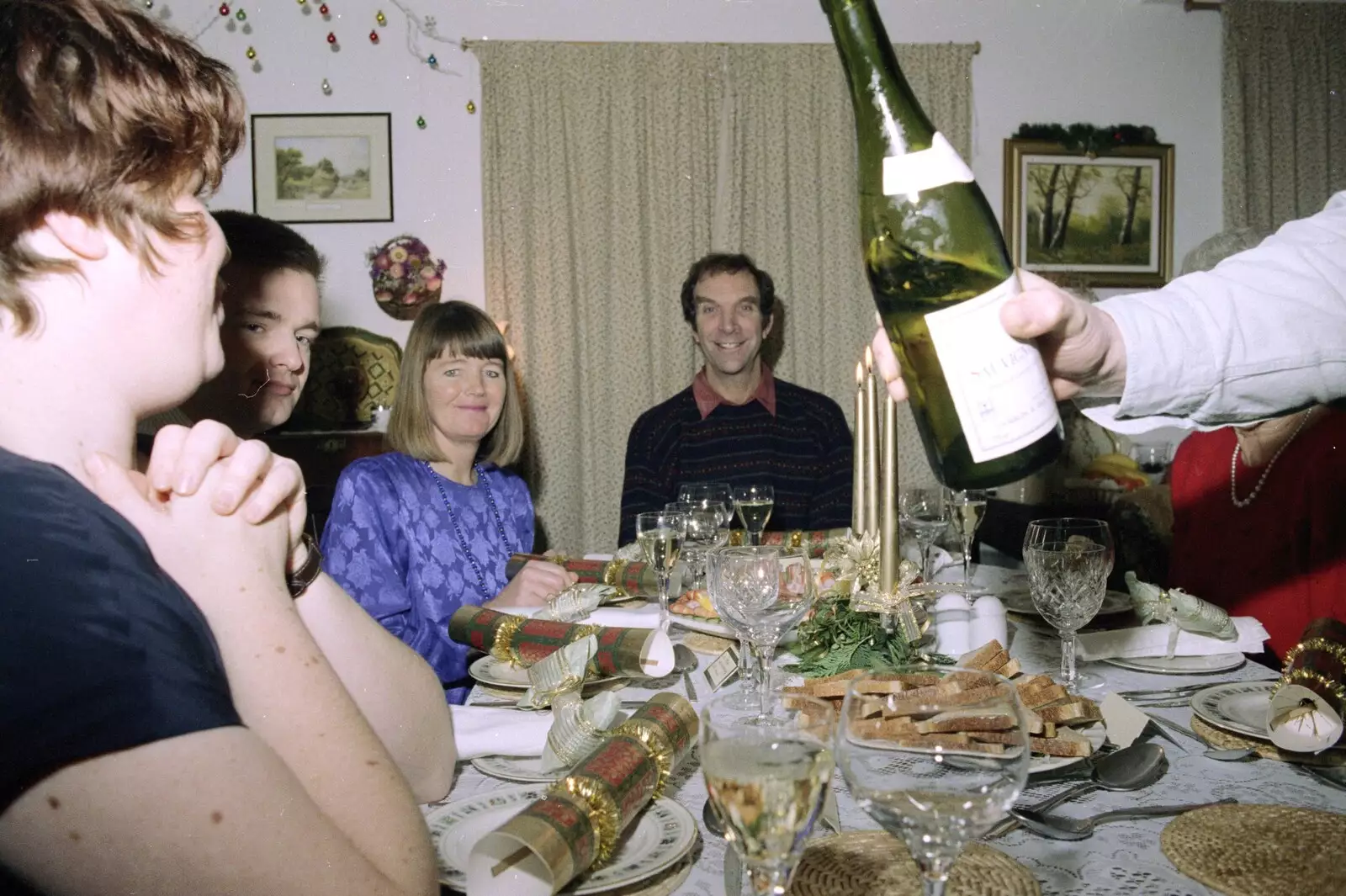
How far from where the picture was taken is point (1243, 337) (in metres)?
1.22

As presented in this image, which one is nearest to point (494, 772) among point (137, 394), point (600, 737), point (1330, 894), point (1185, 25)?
point (600, 737)

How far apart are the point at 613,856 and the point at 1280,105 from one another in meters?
6.27

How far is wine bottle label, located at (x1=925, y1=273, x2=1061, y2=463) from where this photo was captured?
3.04 ft

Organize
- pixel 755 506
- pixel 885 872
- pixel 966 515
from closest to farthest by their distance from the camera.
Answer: pixel 885 872
pixel 966 515
pixel 755 506

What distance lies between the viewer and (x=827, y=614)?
62.5 inches

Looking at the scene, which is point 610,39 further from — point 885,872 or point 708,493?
point 885,872

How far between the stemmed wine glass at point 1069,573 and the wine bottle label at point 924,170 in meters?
0.56

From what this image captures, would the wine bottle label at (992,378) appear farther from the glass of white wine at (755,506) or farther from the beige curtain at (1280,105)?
the beige curtain at (1280,105)

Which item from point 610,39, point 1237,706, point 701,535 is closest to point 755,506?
point 701,535

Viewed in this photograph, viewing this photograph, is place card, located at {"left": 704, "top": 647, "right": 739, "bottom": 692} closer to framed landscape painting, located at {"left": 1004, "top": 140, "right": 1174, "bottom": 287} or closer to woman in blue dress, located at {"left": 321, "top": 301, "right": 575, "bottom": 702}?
woman in blue dress, located at {"left": 321, "top": 301, "right": 575, "bottom": 702}

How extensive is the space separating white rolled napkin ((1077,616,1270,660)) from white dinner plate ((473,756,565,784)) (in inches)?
38.2

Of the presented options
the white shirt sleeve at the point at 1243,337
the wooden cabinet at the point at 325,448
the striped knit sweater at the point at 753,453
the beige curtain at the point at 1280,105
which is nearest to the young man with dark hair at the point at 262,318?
the white shirt sleeve at the point at 1243,337

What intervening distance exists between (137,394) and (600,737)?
23.6 inches

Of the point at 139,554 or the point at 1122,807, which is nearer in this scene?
the point at 139,554
